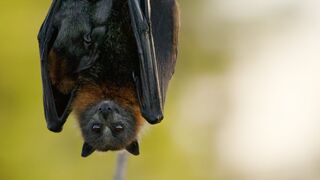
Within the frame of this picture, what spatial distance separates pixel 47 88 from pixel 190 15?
18.0 meters

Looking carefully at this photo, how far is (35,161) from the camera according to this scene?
1992 centimetres

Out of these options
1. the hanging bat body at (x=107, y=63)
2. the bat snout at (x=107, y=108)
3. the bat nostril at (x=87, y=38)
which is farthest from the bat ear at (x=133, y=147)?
the bat nostril at (x=87, y=38)

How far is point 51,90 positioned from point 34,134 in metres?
11.4

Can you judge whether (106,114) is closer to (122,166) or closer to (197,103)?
(122,166)

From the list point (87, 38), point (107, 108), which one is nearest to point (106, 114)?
point (107, 108)

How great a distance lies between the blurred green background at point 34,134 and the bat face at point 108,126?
9.22 meters

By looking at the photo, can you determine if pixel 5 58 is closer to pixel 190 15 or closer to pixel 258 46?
pixel 190 15

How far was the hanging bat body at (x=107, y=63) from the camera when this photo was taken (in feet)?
27.5

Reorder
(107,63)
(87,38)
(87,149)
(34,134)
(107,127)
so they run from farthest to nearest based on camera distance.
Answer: (34,134)
(87,149)
(107,127)
(107,63)
(87,38)

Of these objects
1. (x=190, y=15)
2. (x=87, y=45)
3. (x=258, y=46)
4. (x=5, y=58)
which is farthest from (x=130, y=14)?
(x=258, y=46)

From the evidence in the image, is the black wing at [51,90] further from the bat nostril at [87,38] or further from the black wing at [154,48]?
the black wing at [154,48]

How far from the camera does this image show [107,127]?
8719mm

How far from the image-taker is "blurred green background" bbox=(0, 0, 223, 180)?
19.1 metres

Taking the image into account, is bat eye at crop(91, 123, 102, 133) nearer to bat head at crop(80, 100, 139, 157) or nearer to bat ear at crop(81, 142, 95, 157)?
Answer: bat head at crop(80, 100, 139, 157)
